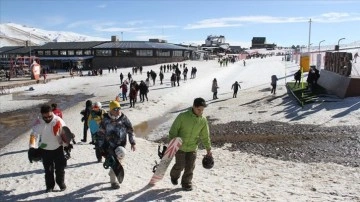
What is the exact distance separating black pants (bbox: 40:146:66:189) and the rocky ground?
24.7ft

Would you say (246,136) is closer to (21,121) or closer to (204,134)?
(204,134)

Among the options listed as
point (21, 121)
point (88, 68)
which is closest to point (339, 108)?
point (21, 121)

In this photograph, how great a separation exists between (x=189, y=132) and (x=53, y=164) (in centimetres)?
264

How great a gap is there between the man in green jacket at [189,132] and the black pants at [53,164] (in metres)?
2.09

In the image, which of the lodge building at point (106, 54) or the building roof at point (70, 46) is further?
the building roof at point (70, 46)

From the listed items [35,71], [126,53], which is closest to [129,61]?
[126,53]

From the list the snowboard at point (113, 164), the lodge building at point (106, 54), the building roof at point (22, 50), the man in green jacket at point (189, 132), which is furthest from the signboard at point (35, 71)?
the man in green jacket at point (189, 132)

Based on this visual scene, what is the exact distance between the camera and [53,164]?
7160 millimetres

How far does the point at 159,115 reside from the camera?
2278cm

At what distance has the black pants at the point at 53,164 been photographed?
22.9 ft

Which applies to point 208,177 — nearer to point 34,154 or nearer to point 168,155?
point 168,155

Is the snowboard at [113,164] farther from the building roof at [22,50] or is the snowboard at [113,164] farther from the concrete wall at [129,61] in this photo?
the building roof at [22,50]

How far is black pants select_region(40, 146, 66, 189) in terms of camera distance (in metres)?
6.97

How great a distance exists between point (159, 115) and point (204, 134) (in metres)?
15.8
